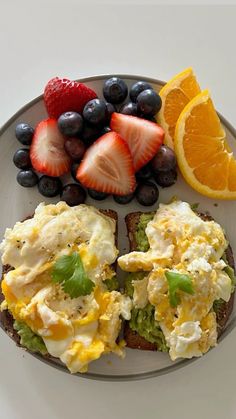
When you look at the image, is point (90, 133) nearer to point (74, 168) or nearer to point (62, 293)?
point (74, 168)

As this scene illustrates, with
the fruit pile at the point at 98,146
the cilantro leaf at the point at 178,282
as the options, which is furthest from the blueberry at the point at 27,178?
the cilantro leaf at the point at 178,282

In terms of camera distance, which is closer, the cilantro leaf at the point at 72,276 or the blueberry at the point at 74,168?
the cilantro leaf at the point at 72,276

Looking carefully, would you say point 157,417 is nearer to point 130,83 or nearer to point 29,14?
point 130,83

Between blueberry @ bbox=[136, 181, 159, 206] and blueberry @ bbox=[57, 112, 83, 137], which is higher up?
blueberry @ bbox=[57, 112, 83, 137]

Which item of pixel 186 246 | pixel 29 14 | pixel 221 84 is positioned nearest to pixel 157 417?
pixel 186 246

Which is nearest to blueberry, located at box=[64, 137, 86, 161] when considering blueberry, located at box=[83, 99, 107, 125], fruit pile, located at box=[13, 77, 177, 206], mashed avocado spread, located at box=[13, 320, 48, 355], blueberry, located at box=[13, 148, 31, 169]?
fruit pile, located at box=[13, 77, 177, 206]

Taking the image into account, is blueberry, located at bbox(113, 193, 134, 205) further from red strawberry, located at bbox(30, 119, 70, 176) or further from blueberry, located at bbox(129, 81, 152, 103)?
blueberry, located at bbox(129, 81, 152, 103)

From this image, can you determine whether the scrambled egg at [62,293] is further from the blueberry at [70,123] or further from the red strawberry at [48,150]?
the blueberry at [70,123]
